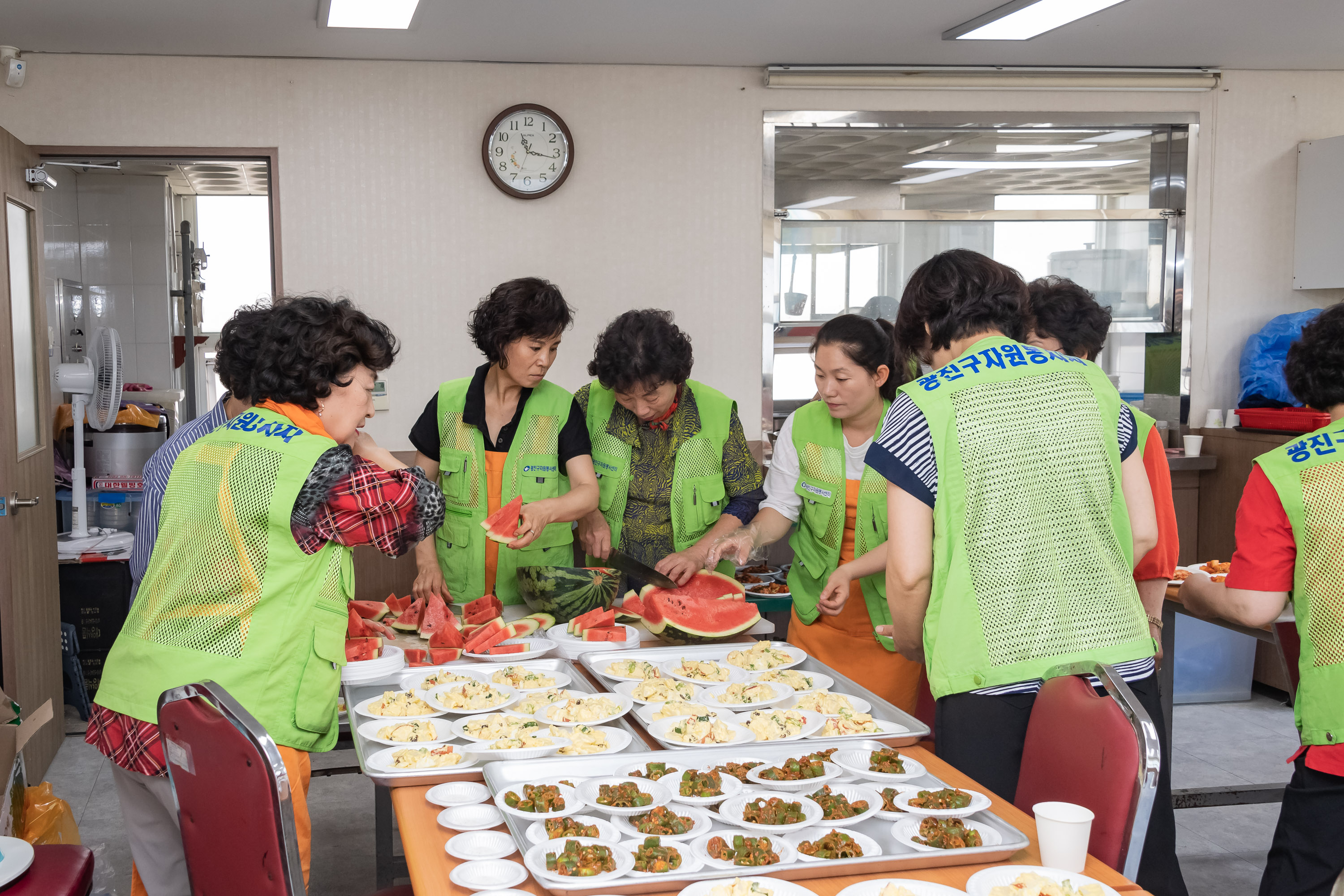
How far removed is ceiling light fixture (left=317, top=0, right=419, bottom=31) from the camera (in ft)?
13.4

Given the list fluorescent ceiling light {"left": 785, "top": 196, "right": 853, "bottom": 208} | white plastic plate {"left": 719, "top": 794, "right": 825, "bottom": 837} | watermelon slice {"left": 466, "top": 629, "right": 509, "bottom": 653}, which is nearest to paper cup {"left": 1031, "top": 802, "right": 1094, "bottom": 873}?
white plastic plate {"left": 719, "top": 794, "right": 825, "bottom": 837}

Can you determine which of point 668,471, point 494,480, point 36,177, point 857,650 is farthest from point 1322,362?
point 36,177

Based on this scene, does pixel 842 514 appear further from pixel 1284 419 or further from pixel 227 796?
pixel 1284 419

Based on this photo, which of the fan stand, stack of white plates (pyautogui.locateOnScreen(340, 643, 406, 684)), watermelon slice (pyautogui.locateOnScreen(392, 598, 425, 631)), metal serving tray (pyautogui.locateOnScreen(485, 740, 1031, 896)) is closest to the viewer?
metal serving tray (pyautogui.locateOnScreen(485, 740, 1031, 896))

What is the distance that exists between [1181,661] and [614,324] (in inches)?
145

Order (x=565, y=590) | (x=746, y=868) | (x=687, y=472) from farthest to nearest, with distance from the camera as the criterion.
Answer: (x=687, y=472) → (x=565, y=590) → (x=746, y=868)

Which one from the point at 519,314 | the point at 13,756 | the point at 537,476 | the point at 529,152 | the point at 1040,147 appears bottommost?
the point at 13,756

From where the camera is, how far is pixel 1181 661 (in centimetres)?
530

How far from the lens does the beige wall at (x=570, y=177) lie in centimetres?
486

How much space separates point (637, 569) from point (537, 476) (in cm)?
41

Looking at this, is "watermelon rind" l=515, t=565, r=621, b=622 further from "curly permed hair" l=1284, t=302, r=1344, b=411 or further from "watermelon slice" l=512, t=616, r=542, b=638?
"curly permed hair" l=1284, t=302, r=1344, b=411

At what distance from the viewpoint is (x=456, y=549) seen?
10.7ft

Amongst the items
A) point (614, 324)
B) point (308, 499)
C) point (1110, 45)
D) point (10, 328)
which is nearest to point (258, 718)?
point (308, 499)

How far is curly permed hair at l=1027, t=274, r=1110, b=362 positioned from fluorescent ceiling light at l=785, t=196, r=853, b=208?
277 cm
